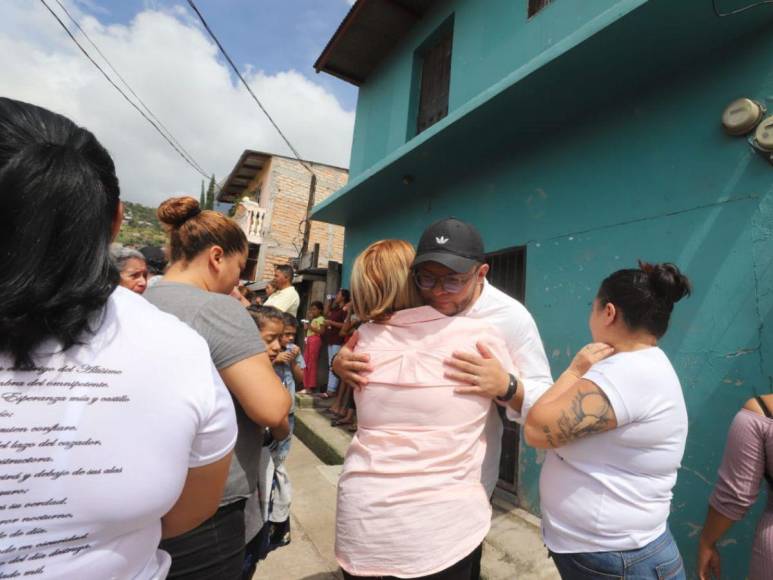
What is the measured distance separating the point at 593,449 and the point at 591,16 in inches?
144

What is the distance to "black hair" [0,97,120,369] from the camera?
60 centimetres

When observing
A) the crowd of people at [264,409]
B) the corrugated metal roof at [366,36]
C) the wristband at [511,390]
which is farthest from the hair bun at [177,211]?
the corrugated metal roof at [366,36]

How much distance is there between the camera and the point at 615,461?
4.33 ft

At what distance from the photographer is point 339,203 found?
21.3ft

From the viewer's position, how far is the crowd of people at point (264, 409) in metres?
0.61

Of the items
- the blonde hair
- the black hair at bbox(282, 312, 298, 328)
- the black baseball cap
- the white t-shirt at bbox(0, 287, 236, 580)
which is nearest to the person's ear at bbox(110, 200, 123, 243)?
the white t-shirt at bbox(0, 287, 236, 580)

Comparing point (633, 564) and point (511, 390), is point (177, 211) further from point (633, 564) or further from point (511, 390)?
point (633, 564)

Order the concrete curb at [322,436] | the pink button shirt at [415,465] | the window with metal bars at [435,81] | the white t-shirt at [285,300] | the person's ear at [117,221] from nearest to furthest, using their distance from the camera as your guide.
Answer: the person's ear at [117,221], the pink button shirt at [415,465], the concrete curb at [322,436], the white t-shirt at [285,300], the window with metal bars at [435,81]

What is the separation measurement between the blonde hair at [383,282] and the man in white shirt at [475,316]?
46 mm

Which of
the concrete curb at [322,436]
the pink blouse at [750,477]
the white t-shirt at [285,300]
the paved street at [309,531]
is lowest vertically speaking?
the paved street at [309,531]

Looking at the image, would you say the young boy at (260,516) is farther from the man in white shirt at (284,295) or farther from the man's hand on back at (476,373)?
the man in white shirt at (284,295)

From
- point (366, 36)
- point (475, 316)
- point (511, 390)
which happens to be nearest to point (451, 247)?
point (475, 316)

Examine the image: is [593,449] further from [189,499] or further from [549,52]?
[549,52]

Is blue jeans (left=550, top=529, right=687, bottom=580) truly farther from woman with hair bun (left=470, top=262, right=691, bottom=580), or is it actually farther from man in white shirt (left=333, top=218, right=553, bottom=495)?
man in white shirt (left=333, top=218, right=553, bottom=495)
